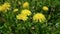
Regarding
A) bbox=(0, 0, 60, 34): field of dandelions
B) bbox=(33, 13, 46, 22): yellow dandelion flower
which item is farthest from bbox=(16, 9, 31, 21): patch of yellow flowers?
bbox=(33, 13, 46, 22): yellow dandelion flower

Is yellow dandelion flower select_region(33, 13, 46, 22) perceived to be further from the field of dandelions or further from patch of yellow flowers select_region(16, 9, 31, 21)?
patch of yellow flowers select_region(16, 9, 31, 21)

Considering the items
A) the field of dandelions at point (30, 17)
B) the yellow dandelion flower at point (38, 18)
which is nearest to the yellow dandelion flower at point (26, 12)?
A: the field of dandelions at point (30, 17)

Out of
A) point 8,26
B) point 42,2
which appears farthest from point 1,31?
point 42,2

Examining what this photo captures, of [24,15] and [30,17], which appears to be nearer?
[24,15]

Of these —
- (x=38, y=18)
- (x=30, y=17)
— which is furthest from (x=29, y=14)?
(x=38, y=18)

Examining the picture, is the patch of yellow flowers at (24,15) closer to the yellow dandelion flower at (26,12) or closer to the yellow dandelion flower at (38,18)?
the yellow dandelion flower at (26,12)

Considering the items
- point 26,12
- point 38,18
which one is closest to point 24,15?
point 26,12

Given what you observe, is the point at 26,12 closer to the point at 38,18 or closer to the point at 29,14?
the point at 29,14

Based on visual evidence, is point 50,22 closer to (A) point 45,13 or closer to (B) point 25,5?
(A) point 45,13

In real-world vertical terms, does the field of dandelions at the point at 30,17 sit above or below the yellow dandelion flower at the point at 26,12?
below
